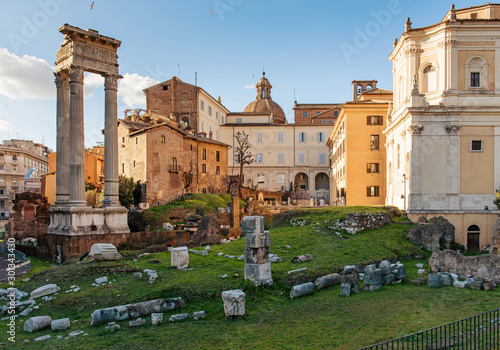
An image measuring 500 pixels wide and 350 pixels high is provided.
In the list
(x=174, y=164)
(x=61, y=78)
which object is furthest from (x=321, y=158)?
(x=61, y=78)

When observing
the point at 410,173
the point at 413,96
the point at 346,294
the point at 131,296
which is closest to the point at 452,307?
the point at 346,294

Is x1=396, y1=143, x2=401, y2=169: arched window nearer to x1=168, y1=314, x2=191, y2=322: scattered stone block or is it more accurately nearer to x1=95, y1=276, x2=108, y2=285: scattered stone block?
x1=95, y1=276, x2=108, y2=285: scattered stone block

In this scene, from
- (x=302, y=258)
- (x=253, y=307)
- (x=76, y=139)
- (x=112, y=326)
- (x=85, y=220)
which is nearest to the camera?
(x=112, y=326)

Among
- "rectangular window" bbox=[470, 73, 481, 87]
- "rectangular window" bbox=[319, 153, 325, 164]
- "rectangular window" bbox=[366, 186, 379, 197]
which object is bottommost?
"rectangular window" bbox=[366, 186, 379, 197]

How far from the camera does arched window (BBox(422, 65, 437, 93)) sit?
30594 mm

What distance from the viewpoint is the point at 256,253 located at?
12.9 meters

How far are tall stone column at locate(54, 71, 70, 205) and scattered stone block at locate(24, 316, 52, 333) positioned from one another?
56.2 feet

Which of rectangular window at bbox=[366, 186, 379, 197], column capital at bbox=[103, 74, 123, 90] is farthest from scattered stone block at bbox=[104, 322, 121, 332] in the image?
rectangular window at bbox=[366, 186, 379, 197]

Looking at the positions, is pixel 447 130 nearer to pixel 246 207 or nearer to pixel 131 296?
pixel 246 207

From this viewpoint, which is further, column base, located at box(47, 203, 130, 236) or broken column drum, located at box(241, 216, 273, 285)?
column base, located at box(47, 203, 130, 236)

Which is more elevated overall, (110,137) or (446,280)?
(110,137)

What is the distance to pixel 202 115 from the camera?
203ft

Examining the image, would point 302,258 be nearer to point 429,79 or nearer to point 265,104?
point 429,79

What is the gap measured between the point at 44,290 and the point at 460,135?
28.3 m
